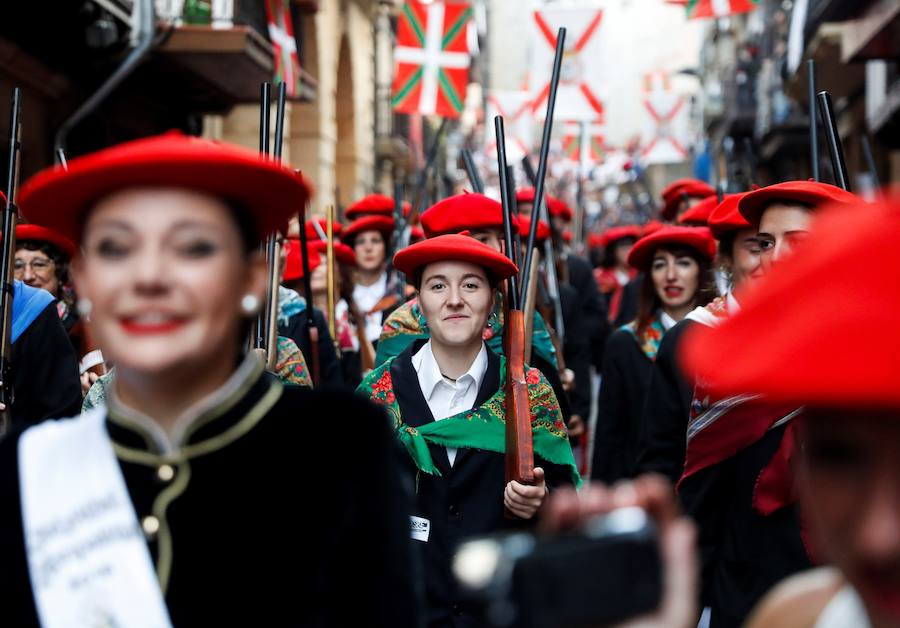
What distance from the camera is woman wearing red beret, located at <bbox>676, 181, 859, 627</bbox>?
13.8 ft

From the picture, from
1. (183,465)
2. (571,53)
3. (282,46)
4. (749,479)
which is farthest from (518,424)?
(282,46)

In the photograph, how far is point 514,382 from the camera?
4.77 metres

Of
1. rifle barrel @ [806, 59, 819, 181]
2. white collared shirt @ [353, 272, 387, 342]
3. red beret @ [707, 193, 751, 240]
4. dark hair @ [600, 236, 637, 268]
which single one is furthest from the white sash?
dark hair @ [600, 236, 637, 268]

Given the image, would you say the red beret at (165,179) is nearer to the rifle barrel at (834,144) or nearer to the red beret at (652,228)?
the rifle barrel at (834,144)

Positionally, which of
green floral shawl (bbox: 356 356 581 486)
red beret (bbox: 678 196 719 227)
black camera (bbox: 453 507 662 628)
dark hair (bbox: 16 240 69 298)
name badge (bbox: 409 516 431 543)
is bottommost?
name badge (bbox: 409 516 431 543)

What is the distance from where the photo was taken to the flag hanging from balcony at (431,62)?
1405 centimetres

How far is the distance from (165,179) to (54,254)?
4.80 metres

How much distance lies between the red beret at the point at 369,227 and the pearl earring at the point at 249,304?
736 cm

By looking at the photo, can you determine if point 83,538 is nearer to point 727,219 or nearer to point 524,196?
point 727,219

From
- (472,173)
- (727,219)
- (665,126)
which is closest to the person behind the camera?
(727,219)

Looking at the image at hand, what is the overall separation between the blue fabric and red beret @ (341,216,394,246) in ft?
13.3

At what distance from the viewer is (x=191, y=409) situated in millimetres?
2357

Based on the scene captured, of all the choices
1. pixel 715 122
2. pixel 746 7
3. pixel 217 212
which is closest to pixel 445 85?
pixel 746 7

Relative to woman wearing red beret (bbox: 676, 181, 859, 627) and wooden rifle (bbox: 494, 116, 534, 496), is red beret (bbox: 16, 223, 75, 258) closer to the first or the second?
wooden rifle (bbox: 494, 116, 534, 496)
